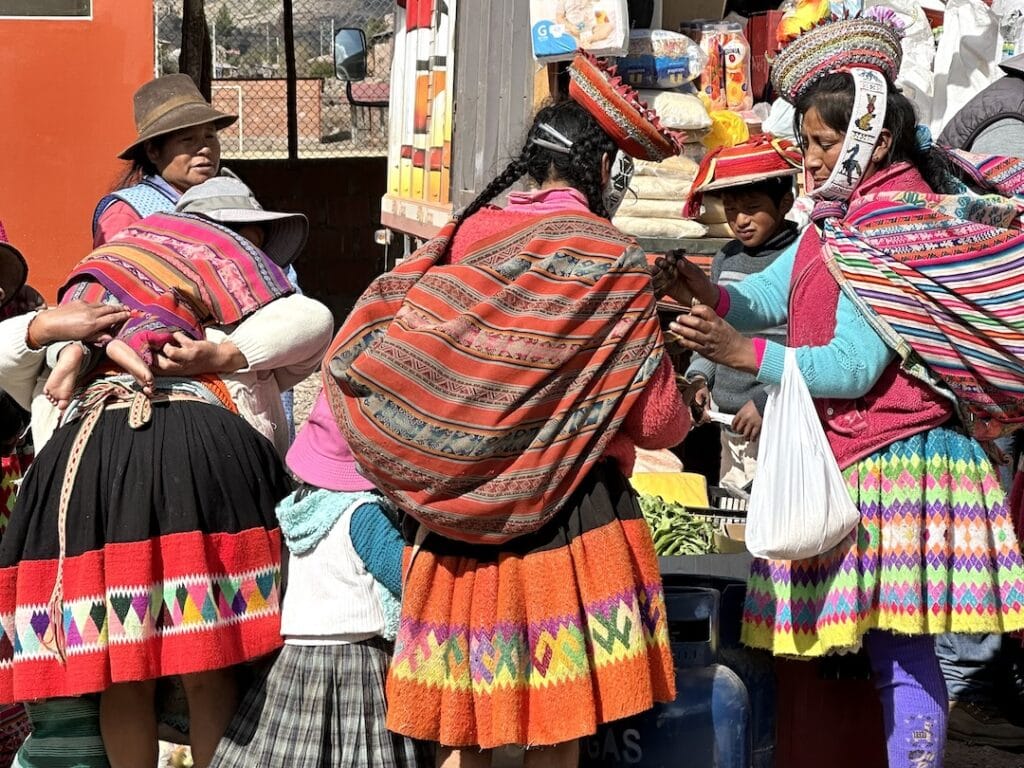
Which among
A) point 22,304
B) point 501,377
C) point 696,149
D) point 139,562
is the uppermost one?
point 696,149

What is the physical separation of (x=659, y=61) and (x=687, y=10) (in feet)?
4.44

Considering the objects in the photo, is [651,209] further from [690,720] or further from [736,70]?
[690,720]

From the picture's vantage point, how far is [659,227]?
5930mm

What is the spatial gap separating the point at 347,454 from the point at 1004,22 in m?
4.16

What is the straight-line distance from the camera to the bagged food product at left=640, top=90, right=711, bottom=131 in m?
6.09

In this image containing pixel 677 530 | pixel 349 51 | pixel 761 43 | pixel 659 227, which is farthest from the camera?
pixel 349 51

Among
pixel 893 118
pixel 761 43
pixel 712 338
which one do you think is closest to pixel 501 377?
pixel 712 338

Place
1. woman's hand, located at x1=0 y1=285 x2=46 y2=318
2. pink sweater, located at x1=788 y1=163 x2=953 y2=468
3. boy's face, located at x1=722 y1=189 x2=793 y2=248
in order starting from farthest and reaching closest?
1. boy's face, located at x1=722 y1=189 x2=793 y2=248
2. woman's hand, located at x1=0 y1=285 x2=46 y2=318
3. pink sweater, located at x1=788 y1=163 x2=953 y2=468

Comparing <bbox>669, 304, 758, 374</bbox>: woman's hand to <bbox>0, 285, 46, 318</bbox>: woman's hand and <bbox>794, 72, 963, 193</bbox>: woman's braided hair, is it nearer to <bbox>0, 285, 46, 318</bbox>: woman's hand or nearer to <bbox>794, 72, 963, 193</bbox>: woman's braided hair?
<bbox>794, 72, 963, 193</bbox>: woman's braided hair

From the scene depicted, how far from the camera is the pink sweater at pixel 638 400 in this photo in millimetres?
2969

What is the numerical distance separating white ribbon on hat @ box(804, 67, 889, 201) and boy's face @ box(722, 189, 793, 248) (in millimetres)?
1517

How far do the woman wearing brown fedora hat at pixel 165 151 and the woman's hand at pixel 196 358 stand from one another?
1183mm

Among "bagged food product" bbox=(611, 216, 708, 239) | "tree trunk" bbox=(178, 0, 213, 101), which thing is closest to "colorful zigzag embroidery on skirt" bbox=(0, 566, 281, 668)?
"bagged food product" bbox=(611, 216, 708, 239)

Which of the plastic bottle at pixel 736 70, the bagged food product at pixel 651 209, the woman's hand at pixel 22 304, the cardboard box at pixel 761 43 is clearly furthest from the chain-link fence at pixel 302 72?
the woman's hand at pixel 22 304
